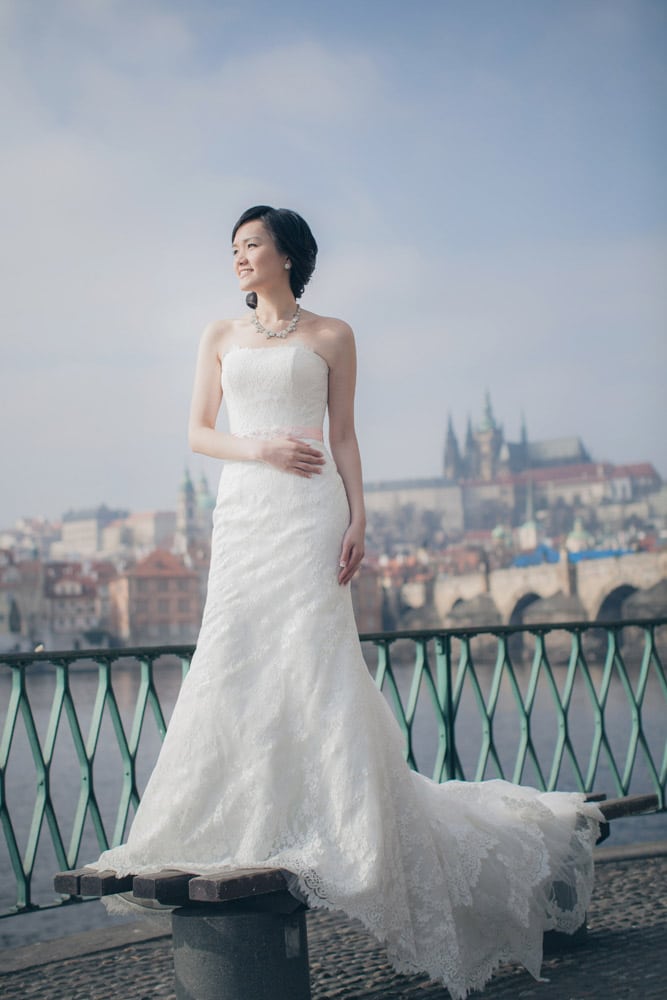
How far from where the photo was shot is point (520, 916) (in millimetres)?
2594

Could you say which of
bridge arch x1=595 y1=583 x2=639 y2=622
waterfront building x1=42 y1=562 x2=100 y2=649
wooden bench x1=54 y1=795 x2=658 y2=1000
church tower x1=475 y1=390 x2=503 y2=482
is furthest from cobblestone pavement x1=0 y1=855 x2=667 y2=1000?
church tower x1=475 y1=390 x2=503 y2=482

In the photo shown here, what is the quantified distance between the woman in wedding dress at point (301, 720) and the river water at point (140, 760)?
2.93m

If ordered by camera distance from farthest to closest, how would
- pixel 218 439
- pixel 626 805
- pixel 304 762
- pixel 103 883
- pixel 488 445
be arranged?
1. pixel 488 445
2. pixel 626 805
3. pixel 218 439
4. pixel 304 762
5. pixel 103 883

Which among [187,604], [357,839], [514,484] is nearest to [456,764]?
[357,839]

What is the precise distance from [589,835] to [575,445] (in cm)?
11651

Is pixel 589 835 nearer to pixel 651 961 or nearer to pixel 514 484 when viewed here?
pixel 651 961

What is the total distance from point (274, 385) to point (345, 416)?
0.65 feet

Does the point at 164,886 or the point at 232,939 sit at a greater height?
the point at 164,886

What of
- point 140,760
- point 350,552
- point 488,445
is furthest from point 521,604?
point 488,445

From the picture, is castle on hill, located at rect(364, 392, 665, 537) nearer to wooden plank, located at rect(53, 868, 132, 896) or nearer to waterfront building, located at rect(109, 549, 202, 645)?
waterfront building, located at rect(109, 549, 202, 645)

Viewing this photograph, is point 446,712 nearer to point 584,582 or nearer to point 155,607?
point 584,582

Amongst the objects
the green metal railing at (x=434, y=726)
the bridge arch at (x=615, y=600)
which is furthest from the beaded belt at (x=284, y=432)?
the bridge arch at (x=615, y=600)

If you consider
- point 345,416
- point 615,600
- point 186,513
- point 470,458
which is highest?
point 470,458

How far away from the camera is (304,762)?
2.29 m
